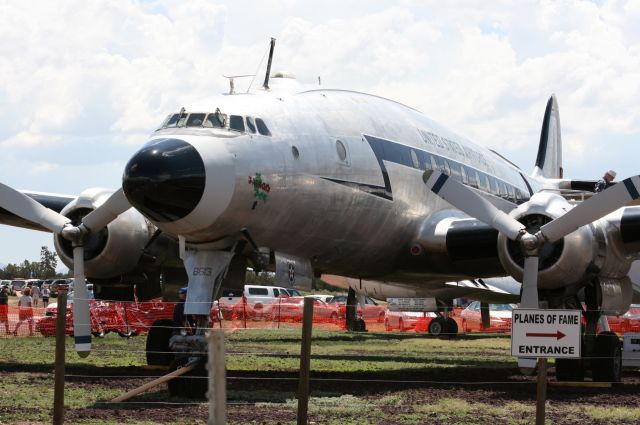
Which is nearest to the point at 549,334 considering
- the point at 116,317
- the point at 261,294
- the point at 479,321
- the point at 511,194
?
the point at 511,194

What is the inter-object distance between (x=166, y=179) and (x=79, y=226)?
404 cm

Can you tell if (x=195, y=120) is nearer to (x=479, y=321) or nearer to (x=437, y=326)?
(x=437, y=326)

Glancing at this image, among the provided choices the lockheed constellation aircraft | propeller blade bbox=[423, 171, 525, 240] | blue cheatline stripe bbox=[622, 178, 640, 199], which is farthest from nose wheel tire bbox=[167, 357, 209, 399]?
blue cheatline stripe bbox=[622, 178, 640, 199]

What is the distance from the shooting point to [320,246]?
14.4m

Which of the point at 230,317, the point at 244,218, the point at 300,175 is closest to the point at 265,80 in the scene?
the point at 300,175

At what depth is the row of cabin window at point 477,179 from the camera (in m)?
17.8

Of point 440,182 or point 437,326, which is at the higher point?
point 440,182

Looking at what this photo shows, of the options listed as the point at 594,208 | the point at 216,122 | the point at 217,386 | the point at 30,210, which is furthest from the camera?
the point at 30,210

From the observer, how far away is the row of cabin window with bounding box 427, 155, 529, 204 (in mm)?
17828

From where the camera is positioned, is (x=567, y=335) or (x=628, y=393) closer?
(x=567, y=335)

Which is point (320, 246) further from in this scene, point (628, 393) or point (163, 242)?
point (628, 393)

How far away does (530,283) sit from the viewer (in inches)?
534

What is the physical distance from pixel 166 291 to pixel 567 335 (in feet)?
32.6

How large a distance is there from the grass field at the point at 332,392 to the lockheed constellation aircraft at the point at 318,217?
3.57ft
